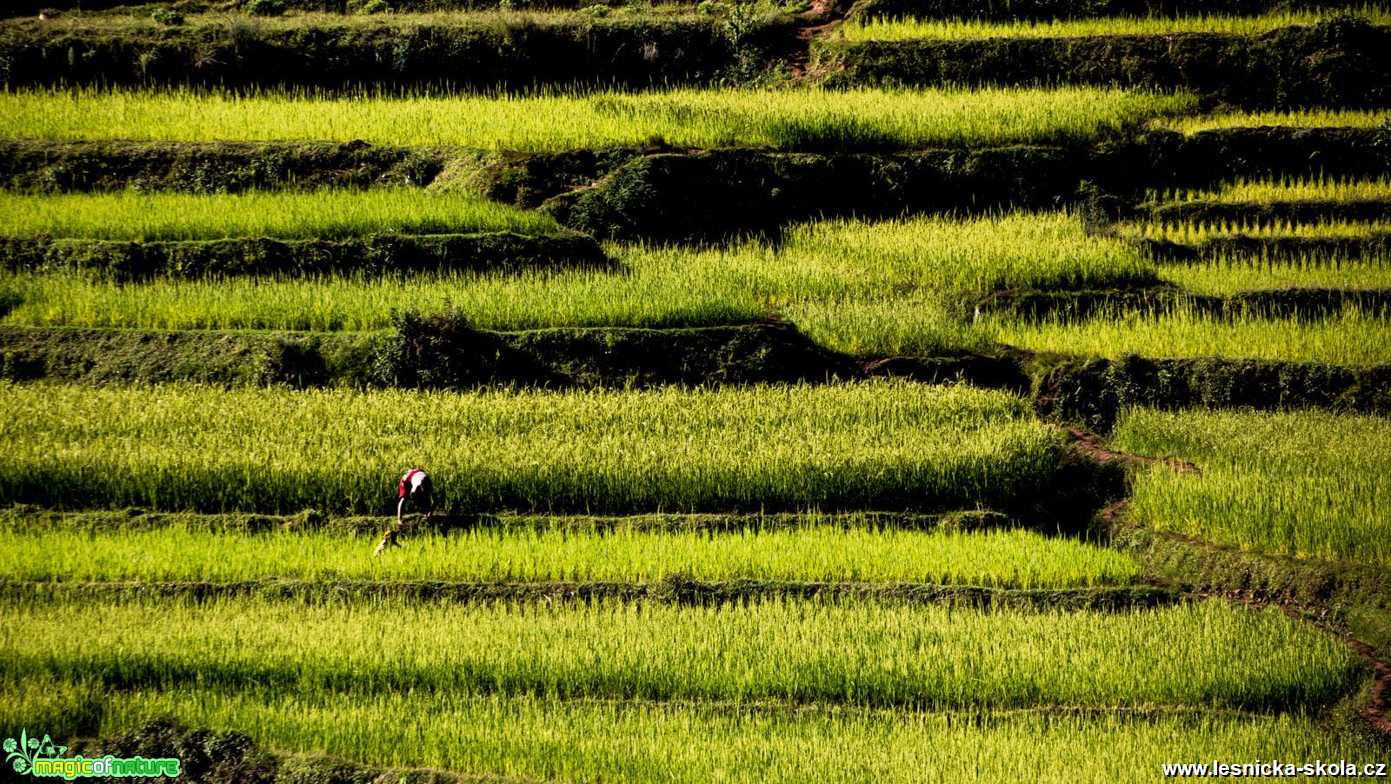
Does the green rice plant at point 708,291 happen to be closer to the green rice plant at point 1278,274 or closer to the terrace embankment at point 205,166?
the green rice plant at point 1278,274

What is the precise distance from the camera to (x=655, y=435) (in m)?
11.3

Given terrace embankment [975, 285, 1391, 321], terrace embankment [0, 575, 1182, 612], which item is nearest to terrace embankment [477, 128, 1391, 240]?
terrace embankment [975, 285, 1391, 321]

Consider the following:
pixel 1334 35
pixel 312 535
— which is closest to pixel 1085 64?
pixel 1334 35

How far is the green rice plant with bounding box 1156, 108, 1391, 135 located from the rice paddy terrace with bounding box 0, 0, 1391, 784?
0.07m

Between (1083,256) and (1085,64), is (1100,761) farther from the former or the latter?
(1085,64)

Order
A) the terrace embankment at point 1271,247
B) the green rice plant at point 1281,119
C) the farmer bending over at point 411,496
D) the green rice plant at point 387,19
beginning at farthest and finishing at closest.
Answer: the green rice plant at point 387,19 < the green rice plant at point 1281,119 < the terrace embankment at point 1271,247 < the farmer bending over at point 411,496

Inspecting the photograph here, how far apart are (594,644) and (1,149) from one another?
28.7 feet

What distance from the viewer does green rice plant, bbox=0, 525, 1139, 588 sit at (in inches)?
385

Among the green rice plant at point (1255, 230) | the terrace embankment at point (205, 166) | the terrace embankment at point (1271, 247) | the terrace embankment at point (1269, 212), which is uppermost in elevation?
the terrace embankment at point (205, 166)

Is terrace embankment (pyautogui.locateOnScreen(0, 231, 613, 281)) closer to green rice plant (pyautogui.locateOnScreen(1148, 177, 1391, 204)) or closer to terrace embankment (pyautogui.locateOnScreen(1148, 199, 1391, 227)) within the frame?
terrace embankment (pyautogui.locateOnScreen(1148, 199, 1391, 227))

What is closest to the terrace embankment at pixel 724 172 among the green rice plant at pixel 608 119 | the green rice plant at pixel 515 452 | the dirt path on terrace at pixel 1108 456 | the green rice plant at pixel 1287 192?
the green rice plant at pixel 1287 192

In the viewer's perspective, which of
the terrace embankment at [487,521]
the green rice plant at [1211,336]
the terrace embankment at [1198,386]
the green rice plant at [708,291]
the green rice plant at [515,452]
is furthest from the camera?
the green rice plant at [708,291]

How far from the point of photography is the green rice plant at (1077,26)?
16562 millimetres

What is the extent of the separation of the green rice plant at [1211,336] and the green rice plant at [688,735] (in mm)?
4603
